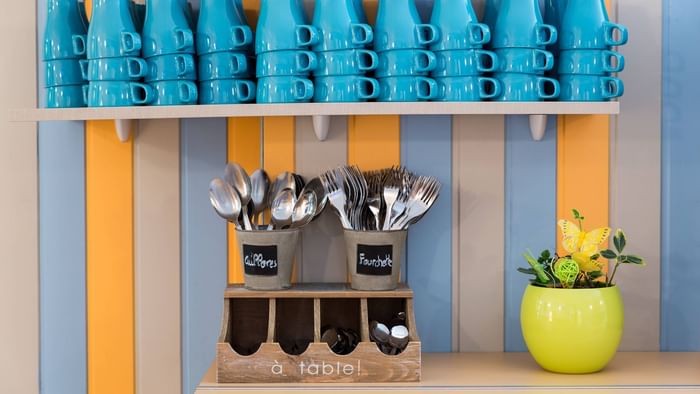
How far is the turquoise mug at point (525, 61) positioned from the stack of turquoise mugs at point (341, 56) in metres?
0.25

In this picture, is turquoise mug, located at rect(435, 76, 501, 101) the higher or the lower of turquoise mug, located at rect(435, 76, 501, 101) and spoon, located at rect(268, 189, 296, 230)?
the higher

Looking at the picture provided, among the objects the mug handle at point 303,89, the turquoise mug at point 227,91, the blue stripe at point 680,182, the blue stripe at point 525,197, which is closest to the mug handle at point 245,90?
the turquoise mug at point 227,91

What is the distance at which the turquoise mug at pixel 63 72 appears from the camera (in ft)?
5.72

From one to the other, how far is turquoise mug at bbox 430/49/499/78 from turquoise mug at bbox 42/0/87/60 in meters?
0.70

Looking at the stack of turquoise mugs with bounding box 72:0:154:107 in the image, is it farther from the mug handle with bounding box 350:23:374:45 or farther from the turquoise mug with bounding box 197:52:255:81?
the mug handle with bounding box 350:23:374:45

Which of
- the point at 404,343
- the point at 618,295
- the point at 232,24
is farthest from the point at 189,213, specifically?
the point at 618,295

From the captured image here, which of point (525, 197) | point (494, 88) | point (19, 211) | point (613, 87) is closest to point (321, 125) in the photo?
point (494, 88)

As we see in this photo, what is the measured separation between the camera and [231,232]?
1874 millimetres

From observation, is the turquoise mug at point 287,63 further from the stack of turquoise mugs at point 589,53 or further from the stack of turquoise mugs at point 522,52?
the stack of turquoise mugs at point 589,53

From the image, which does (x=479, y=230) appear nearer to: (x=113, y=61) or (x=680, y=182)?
(x=680, y=182)

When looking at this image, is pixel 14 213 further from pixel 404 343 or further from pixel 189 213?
pixel 404 343

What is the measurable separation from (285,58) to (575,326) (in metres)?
0.73

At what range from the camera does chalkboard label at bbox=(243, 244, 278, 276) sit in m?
1.69

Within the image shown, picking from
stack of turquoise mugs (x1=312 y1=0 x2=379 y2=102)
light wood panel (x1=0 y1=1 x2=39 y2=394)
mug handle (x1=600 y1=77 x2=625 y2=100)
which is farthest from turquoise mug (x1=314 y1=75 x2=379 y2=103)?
light wood panel (x1=0 y1=1 x2=39 y2=394)
